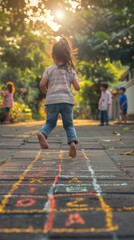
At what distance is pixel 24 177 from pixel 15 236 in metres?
1.53

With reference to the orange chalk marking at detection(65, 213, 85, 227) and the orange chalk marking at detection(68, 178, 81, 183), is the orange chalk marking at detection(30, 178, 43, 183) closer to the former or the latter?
the orange chalk marking at detection(68, 178, 81, 183)

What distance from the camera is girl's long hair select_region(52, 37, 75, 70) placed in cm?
511

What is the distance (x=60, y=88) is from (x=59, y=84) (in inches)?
2.3

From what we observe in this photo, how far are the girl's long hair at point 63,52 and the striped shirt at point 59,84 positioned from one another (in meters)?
0.11

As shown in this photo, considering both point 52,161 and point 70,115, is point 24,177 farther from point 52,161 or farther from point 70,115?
point 70,115

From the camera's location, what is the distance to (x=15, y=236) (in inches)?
74.4

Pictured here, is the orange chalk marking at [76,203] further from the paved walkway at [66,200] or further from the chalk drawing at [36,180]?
the chalk drawing at [36,180]

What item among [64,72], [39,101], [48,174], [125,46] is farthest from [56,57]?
[39,101]

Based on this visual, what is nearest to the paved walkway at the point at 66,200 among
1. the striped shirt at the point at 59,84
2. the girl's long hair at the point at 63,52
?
the striped shirt at the point at 59,84

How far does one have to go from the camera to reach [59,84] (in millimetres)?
5180

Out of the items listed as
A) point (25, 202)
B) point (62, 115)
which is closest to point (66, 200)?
point (25, 202)

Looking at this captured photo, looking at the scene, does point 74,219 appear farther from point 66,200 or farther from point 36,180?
point 36,180

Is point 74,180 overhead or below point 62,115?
below

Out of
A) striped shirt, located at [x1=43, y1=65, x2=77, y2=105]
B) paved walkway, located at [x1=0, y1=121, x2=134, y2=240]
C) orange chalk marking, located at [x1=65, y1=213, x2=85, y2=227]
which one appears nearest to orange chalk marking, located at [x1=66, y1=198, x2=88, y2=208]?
paved walkway, located at [x1=0, y1=121, x2=134, y2=240]
